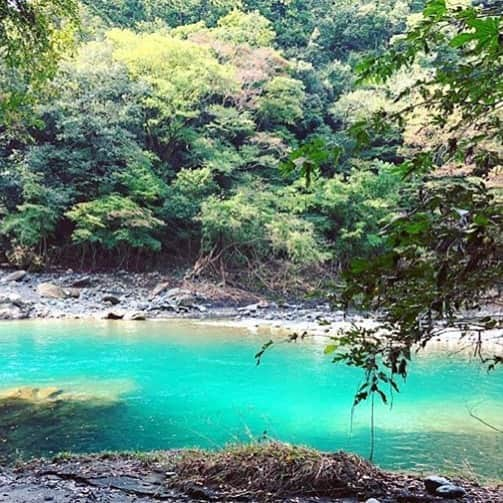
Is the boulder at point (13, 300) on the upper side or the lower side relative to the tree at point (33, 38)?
lower

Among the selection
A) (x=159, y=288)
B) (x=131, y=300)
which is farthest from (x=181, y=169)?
(x=131, y=300)

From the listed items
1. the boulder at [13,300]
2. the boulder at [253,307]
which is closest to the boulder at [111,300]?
the boulder at [13,300]

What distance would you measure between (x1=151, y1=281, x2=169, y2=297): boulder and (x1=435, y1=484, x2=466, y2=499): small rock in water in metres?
12.3

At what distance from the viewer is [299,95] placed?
18.8 m

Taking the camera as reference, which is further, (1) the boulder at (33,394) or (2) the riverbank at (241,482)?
(1) the boulder at (33,394)

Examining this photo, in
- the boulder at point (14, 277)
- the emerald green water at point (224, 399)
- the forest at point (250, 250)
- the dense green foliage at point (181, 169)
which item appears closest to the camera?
the forest at point (250, 250)

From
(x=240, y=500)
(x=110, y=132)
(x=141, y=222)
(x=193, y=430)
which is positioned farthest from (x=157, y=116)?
(x=240, y=500)

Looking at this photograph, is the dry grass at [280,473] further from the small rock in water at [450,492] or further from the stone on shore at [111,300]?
the stone on shore at [111,300]

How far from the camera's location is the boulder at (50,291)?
548 inches

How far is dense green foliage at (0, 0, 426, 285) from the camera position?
16078 millimetres

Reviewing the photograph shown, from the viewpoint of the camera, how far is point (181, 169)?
17672mm

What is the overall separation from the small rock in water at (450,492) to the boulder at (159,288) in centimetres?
1227

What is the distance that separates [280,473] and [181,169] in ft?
49.6

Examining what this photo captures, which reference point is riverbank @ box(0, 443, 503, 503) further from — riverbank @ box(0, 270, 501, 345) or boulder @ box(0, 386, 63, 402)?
Answer: riverbank @ box(0, 270, 501, 345)
